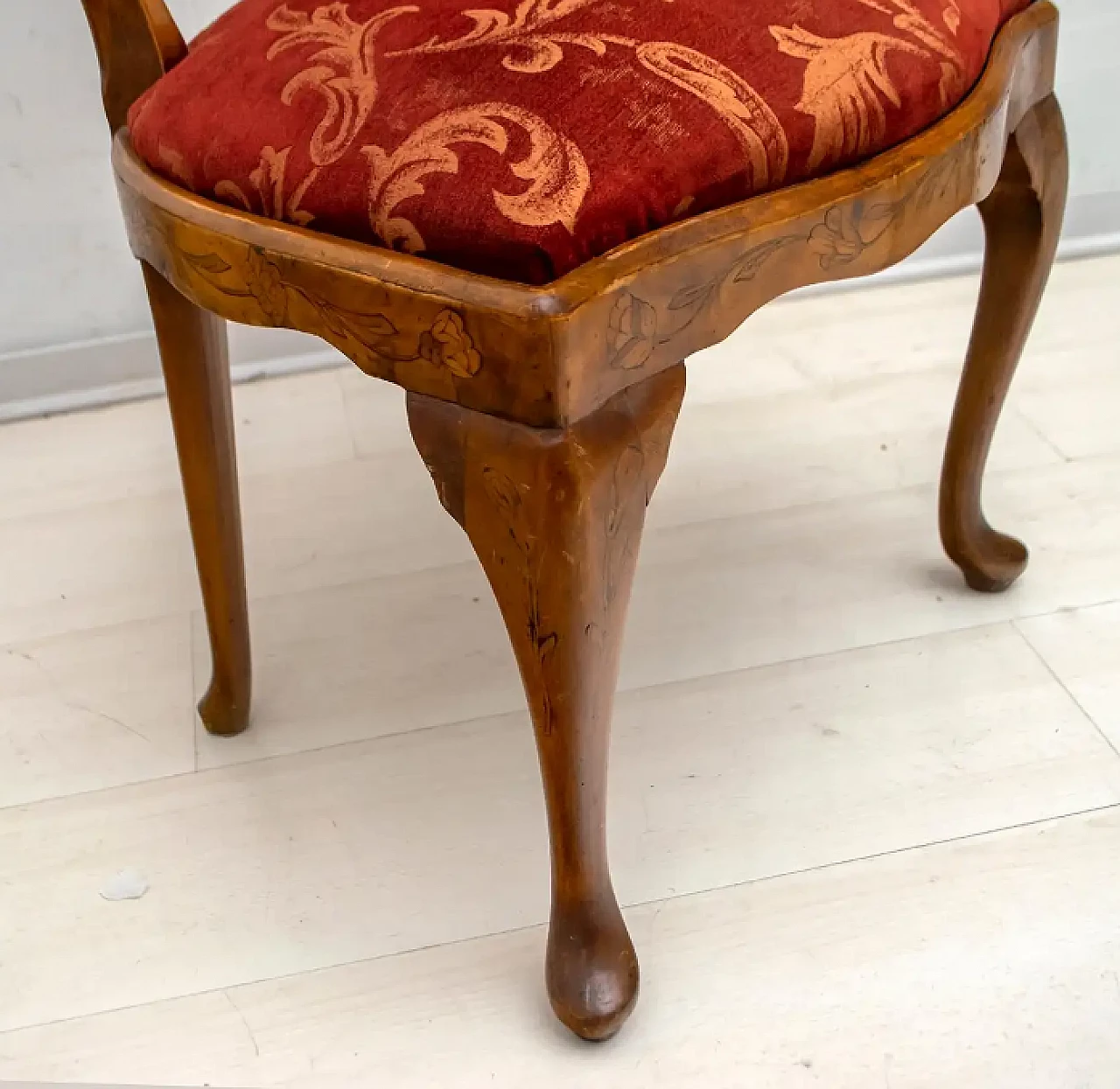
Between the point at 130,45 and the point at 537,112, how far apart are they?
0.30 m

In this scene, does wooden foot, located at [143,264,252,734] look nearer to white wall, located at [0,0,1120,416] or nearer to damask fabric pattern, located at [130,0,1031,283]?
damask fabric pattern, located at [130,0,1031,283]

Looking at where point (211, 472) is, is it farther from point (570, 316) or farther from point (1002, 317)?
point (1002, 317)

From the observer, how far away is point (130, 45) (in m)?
0.67

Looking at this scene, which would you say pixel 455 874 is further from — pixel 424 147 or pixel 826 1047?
pixel 424 147

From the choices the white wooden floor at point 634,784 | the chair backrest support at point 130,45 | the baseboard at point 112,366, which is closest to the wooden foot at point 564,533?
the white wooden floor at point 634,784

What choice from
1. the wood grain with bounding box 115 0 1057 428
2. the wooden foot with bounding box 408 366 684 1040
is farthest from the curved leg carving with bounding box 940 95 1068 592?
the wooden foot with bounding box 408 366 684 1040

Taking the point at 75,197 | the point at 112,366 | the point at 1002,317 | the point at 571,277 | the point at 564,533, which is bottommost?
the point at 112,366

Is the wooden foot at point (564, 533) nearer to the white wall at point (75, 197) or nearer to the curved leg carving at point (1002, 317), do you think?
the curved leg carving at point (1002, 317)

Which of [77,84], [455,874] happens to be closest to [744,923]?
[455,874]

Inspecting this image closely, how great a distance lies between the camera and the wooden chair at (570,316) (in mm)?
483

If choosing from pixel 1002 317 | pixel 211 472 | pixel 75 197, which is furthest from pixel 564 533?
pixel 75 197

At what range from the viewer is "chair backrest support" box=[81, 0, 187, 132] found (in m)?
0.66

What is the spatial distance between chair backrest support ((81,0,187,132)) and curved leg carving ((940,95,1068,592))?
522mm

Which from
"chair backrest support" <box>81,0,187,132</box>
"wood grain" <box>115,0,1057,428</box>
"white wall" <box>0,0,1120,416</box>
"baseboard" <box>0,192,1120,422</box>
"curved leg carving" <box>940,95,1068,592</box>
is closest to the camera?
"wood grain" <box>115,0,1057,428</box>
